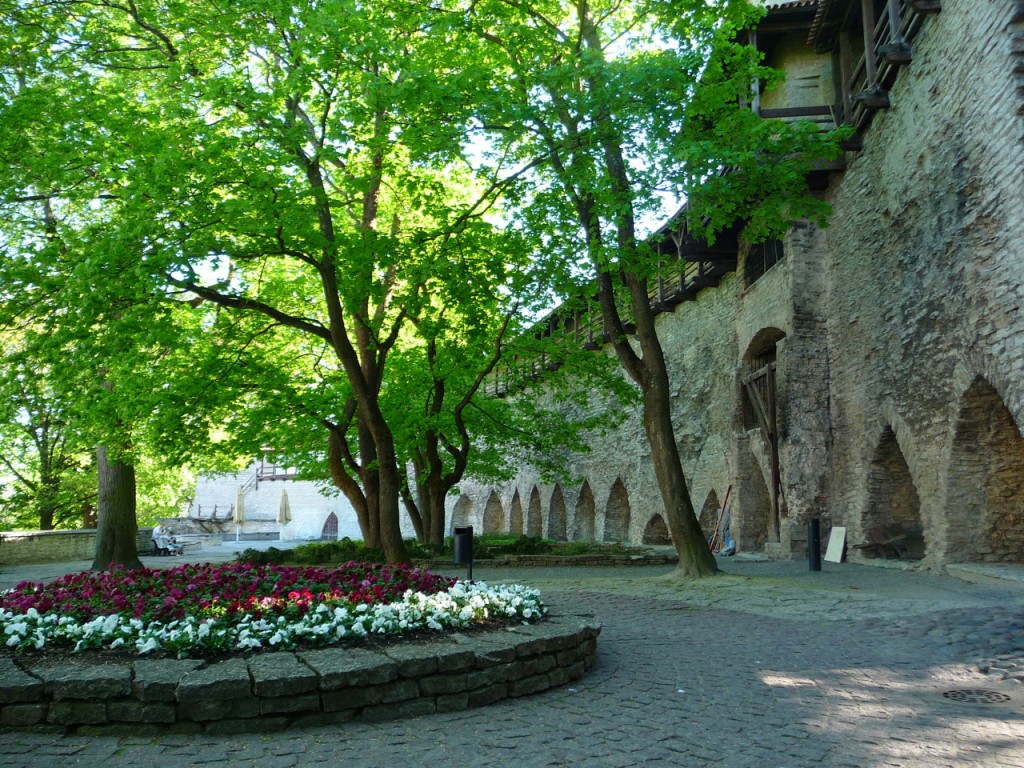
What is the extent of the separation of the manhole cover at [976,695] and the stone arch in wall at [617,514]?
22137mm

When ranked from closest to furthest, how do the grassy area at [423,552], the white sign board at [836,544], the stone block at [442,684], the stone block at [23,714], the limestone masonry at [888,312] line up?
the stone block at [23,714] → the stone block at [442,684] → the limestone masonry at [888,312] → the white sign board at [836,544] → the grassy area at [423,552]

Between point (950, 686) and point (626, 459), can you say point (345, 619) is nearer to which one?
point (950, 686)

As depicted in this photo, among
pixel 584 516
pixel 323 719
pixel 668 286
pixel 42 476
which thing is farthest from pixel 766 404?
pixel 42 476

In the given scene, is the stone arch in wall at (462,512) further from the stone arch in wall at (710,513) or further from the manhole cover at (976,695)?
the manhole cover at (976,695)

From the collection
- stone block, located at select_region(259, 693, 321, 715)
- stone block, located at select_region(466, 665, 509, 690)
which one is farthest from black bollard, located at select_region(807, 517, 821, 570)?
stone block, located at select_region(259, 693, 321, 715)

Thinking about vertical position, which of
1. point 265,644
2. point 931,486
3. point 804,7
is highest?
point 804,7

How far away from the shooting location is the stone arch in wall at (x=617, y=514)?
27.9 metres

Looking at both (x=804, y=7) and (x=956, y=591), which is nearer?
(x=956, y=591)

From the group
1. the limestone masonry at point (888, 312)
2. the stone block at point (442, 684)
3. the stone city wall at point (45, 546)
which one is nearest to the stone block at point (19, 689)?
the stone block at point (442, 684)

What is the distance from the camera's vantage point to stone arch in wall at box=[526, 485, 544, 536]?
1432 inches

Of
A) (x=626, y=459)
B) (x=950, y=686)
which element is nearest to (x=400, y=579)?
(x=950, y=686)

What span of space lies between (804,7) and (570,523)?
20654 mm

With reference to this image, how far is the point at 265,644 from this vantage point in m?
5.16

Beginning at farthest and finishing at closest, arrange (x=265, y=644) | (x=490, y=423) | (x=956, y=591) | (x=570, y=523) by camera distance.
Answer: (x=570, y=523) < (x=490, y=423) < (x=956, y=591) < (x=265, y=644)
